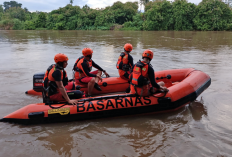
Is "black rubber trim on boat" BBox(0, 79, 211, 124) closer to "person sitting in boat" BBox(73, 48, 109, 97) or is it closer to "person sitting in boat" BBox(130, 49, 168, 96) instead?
"person sitting in boat" BBox(130, 49, 168, 96)

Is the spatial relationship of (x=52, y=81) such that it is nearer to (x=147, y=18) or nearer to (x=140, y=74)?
(x=140, y=74)

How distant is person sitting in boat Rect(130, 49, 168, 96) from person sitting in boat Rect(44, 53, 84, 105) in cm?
105

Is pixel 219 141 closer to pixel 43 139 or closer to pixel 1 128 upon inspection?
pixel 43 139

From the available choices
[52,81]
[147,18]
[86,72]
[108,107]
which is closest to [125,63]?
[86,72]

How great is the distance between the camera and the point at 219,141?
285 cm

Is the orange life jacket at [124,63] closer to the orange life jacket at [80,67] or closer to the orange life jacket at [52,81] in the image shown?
the orange life jacket at [80,67]

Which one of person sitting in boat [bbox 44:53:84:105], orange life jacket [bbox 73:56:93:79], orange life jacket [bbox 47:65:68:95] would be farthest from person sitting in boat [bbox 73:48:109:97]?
orange life jacket [bbox 47:65:68:95]

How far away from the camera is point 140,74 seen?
345 cm

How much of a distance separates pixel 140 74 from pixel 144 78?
106 mm

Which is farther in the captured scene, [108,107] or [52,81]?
[108,107]

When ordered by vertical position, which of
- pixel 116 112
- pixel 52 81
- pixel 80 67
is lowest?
pixel 116 112

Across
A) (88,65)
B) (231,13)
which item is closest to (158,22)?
(231,13)

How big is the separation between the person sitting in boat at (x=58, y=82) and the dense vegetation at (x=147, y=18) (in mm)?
32645

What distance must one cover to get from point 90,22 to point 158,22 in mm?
16922
